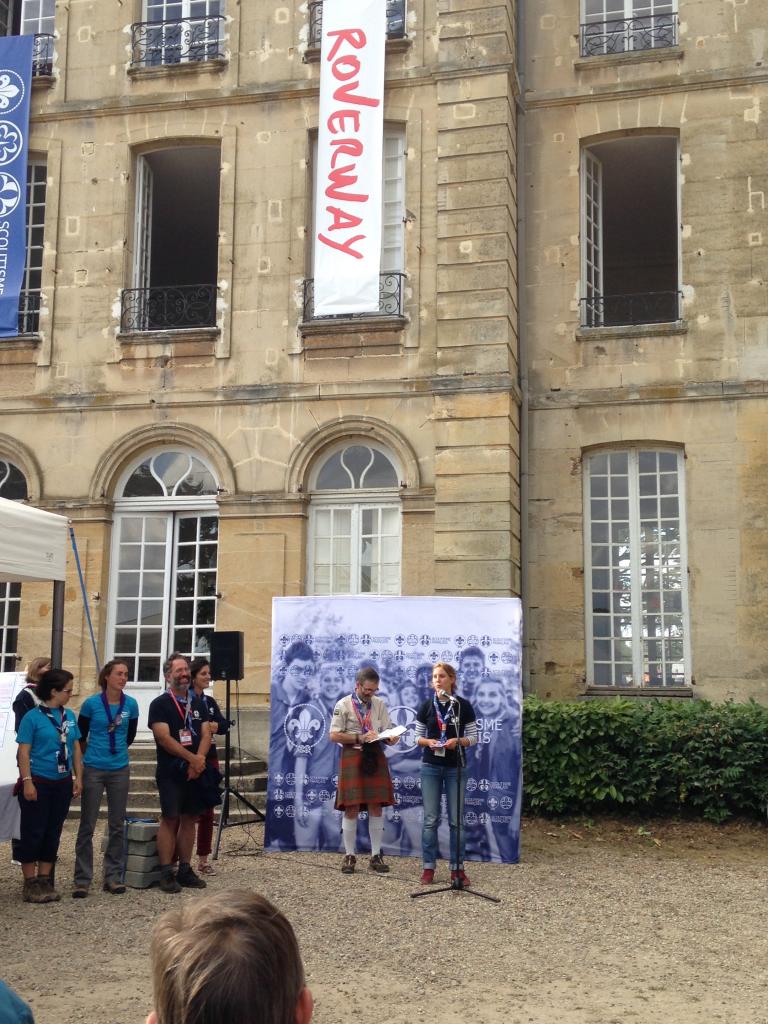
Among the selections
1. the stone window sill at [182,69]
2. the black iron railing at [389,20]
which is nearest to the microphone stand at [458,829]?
the black iron railing at [389,20]

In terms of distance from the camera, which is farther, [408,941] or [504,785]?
[504,785]

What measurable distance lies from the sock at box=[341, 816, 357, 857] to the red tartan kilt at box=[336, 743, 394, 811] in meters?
0.11

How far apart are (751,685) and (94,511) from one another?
24.2 feet

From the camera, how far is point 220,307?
13562 mm

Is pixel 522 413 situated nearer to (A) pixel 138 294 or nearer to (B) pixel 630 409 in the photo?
(B) pixel 630 409

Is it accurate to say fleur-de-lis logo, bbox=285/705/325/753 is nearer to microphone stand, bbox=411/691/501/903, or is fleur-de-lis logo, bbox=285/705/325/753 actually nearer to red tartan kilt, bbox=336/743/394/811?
red tartan kilt, bbox=336/743/394/811

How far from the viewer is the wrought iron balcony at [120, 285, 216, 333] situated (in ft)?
45.4

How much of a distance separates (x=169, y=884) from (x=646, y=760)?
177 inches

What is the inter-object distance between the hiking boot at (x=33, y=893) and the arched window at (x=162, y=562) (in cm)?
548

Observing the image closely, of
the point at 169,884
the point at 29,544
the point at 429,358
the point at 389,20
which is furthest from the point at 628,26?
the point at 169,884

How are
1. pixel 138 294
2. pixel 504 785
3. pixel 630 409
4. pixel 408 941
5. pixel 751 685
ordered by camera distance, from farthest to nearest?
pixel 138 294, pixel 630 409, pixel 751 685, pixel 504 785, pixel 408 941

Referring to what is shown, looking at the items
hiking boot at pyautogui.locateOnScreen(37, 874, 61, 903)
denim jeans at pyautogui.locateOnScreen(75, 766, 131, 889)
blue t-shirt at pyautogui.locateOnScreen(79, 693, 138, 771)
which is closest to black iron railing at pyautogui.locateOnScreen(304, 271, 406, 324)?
blue t-shirt at pyautogui.locateOnScreen(79, 693, 138, 771)

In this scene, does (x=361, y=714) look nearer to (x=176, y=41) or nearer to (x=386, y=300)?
(x=386, y=300)

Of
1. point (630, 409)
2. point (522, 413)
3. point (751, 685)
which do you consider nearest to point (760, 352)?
point (630, 409)
